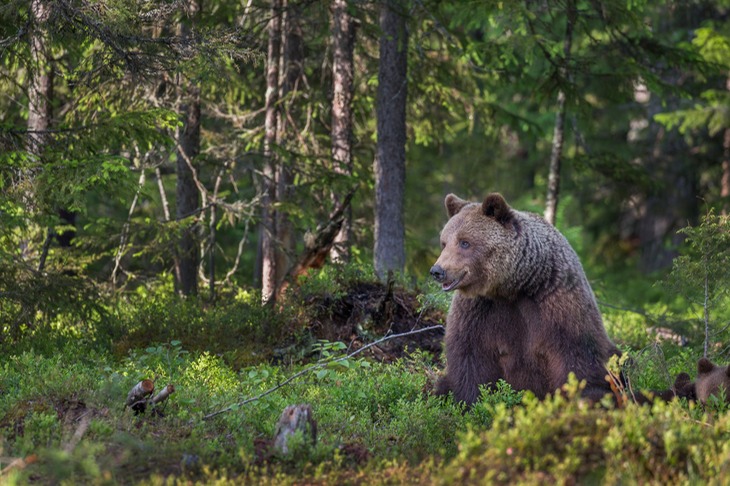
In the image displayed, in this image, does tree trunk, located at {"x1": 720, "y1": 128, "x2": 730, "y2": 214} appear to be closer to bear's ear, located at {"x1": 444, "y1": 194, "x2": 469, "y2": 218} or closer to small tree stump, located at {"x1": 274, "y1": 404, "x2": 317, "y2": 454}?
bear's ear, located at {"x1": 444, "y1": 194, "x2": 469, "y2": 218}

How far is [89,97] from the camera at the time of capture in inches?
453

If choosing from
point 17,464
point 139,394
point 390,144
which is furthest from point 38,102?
point 17,464

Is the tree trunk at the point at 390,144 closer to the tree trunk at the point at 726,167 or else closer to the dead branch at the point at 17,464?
the dead branch at the point at 17,464

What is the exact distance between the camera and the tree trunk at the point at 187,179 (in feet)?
41.5

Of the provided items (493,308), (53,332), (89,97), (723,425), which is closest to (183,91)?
(89,97)

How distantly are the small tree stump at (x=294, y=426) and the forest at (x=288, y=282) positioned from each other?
2 centimetres

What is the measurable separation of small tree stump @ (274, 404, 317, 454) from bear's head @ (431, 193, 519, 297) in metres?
1.88

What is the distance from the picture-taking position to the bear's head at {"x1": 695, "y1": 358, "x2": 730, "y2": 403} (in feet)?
23.6

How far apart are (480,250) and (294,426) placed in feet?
8.10

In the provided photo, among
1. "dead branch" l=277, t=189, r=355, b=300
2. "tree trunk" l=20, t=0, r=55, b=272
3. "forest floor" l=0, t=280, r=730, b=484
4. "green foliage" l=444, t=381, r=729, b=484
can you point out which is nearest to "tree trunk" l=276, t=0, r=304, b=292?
"dead branch" l=277, t=189, r=355, b=300

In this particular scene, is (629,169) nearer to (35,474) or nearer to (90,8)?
(90,8)

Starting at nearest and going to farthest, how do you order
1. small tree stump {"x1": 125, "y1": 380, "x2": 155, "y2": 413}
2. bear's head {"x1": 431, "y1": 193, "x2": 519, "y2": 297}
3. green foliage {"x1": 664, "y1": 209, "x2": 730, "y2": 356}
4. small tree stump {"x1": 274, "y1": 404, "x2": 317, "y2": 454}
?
small tree stump {"x1": 274, "y1": 404, "x2": 317, "y2": 454}
small tree stump {"x1": 125, "y1": 380, "x2": 155, "y2": 413}
bear's head {"x1": 431, "y1": 193, "x2": 519, "y2": 297}
green foliage {"x1": 664, "y1": 209, "x2": 730, "y2": 356}

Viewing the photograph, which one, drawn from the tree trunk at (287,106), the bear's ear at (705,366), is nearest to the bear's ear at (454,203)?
the bear's ear at (705,366)

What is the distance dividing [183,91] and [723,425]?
925 cm
